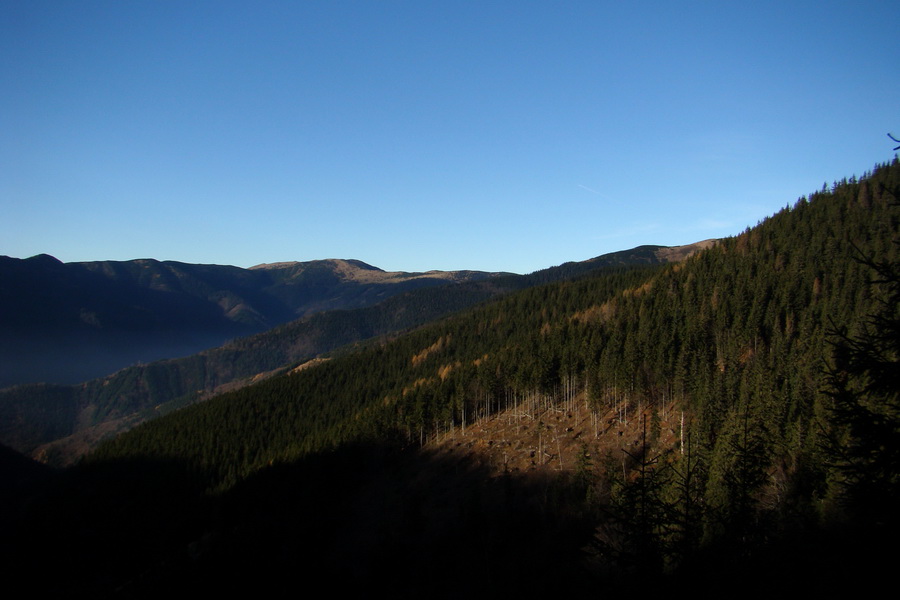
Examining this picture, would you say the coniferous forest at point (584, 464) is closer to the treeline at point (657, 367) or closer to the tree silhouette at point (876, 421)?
the tree silhouette at point (876, 421)

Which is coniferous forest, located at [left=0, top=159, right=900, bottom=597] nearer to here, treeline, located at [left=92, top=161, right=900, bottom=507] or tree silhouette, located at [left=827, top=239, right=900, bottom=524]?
tree silhouette, located at [left=827, top=239, right=900, bottom=524]

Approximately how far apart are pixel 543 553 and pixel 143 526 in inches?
3542

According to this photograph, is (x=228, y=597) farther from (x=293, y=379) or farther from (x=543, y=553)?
(x=293, y=379)

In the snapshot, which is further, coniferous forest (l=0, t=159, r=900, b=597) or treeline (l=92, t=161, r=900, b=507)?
treeline (l=92, t=161, r=900, b=507)

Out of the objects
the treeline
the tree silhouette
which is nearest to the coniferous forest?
the tree silhouette

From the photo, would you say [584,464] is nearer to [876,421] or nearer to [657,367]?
[657,367]

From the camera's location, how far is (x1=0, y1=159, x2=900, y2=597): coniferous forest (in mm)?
17984

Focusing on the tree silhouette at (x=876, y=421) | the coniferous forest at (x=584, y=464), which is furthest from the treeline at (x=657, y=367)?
the tree silhouette at (x=876, y=421)

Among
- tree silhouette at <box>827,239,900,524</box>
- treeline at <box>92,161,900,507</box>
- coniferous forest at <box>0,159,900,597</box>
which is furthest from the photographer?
treeline at <box>92,161,900,507</box>

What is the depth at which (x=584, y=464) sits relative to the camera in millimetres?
60406

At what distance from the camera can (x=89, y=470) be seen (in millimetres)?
133875

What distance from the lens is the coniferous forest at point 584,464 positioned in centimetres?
1798

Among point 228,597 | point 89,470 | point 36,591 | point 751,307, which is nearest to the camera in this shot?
point 228,597

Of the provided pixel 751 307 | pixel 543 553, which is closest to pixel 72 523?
pixel 543 553
